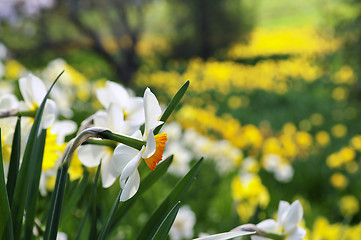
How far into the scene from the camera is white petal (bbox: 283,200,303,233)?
22.7 inches

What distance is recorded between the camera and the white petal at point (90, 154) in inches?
24.0

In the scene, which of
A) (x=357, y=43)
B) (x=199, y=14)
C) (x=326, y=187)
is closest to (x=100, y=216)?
(x=326, y=187)

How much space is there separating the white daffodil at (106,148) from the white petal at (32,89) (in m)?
0.10

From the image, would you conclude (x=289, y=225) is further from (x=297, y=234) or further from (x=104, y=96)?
(x=104, y=96)

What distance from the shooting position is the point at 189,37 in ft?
36.2

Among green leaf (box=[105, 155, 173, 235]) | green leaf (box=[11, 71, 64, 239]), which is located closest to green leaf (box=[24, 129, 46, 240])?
green leaf (box=[11, 71, 64, 239])

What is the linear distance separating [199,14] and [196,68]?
324cm

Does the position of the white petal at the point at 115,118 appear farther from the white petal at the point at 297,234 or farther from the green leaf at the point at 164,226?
the white petal at the point at 297,234

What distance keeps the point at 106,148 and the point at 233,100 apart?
468 cm

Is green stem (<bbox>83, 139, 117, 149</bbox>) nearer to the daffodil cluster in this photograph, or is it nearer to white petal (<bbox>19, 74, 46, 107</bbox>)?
the daffodil cluster

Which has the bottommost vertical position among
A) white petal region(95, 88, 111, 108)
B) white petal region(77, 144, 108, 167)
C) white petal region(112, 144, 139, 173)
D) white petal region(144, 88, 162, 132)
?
white petal region(77, 144, 108, 167)

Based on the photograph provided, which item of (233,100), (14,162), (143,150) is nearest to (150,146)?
(143,150)

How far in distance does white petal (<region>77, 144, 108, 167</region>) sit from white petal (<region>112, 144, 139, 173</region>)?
0.14 metres

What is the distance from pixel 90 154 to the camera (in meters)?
0.62
